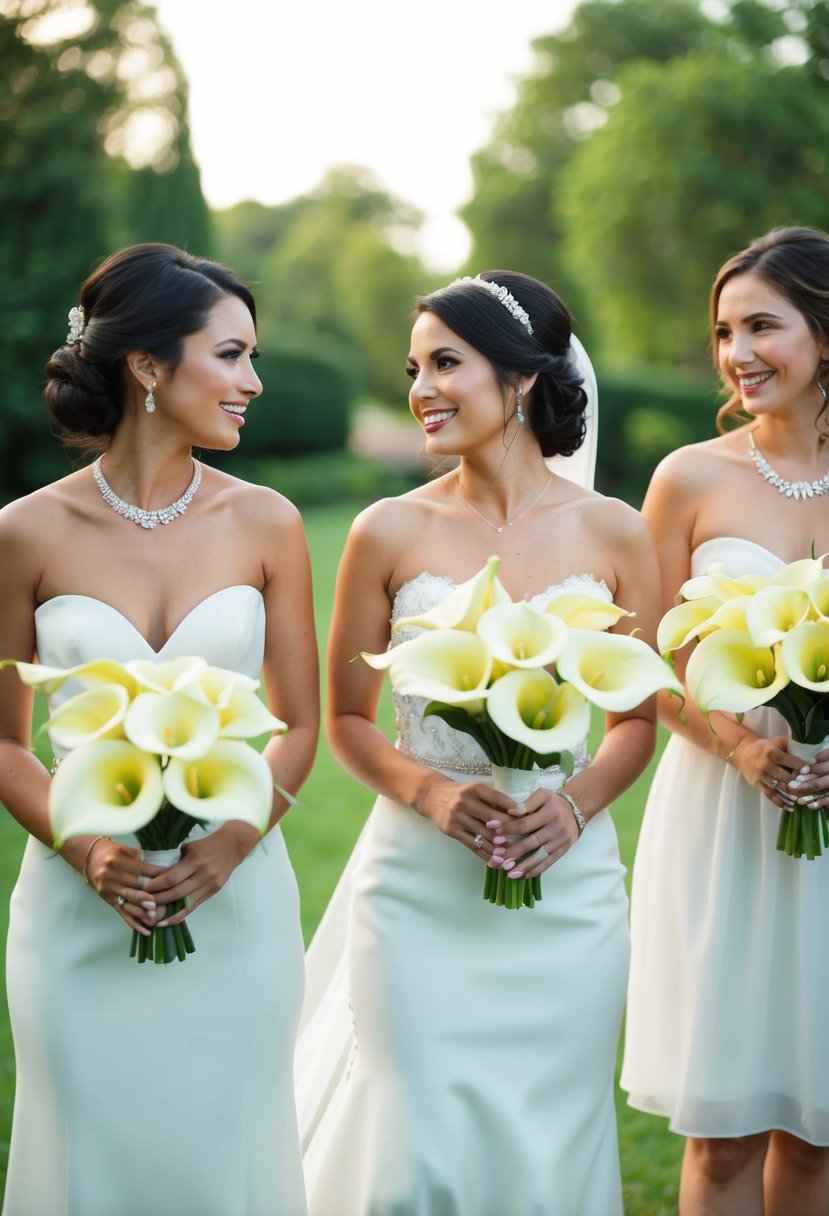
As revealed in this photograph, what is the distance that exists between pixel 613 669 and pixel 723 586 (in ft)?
2.02

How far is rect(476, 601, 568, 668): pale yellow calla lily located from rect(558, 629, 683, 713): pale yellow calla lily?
5 centimetres

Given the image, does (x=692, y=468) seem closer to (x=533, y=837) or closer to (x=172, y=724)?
(x=533, y=837)

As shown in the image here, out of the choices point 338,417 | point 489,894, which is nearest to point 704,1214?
point 489,894

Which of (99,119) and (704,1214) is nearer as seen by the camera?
(704,1214)

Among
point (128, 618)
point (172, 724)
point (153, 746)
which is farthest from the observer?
point (128, 618)

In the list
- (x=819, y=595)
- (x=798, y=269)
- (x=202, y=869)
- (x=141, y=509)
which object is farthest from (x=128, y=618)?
(x=798, y=269)

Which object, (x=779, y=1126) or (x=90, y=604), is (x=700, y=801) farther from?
(x=90, y=604)

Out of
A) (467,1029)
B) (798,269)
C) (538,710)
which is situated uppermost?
(798,269)

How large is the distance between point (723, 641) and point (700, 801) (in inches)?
39.0

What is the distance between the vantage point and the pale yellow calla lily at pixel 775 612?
320 centimetres

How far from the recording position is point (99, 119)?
56.2 ft

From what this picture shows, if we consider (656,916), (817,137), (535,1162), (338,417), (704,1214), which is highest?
(817,137)

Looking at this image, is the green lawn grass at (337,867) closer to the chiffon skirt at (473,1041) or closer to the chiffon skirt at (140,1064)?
the chiffon skirt at (473,1041)

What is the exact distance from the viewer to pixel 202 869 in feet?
10.6
